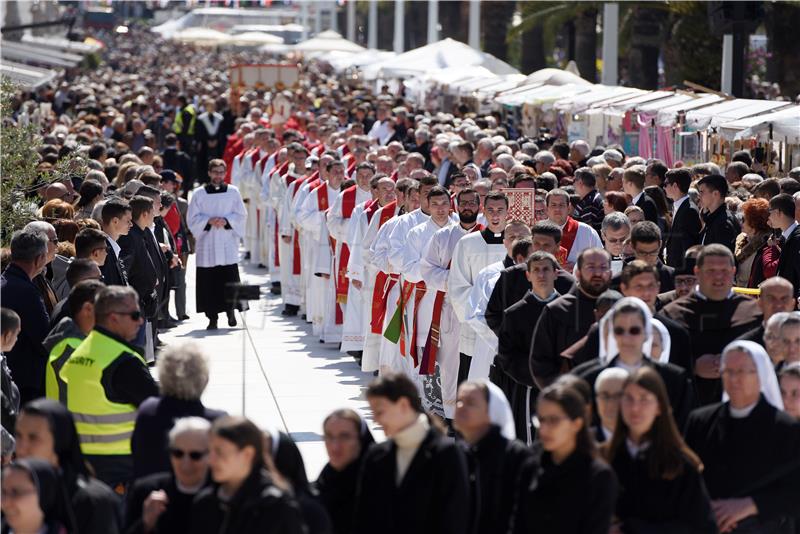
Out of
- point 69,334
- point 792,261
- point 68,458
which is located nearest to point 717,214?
point 792,261

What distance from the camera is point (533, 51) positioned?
44625 millimetres

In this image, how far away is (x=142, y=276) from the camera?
43.0 feet

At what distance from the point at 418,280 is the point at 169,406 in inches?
232

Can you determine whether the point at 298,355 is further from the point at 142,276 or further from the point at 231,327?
the point at 142,276

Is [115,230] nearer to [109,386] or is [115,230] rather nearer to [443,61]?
[109,386]

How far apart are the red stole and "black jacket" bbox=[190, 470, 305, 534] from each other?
6.46 m

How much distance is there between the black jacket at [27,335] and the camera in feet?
29.7

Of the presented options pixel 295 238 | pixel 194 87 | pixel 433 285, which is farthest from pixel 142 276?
pixel 194 87

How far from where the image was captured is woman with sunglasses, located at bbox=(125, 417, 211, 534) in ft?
19.6

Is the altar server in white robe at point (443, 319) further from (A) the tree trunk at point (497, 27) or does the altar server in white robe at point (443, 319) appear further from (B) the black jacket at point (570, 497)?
(A) the tree trunk at point (497, 27)

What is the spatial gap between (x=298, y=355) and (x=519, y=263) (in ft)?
19.6

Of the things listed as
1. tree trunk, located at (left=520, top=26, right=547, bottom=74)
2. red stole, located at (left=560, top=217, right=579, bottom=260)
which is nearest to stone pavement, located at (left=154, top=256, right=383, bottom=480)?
red stole, located at (left=560, top=217, right=579, bottom=260)

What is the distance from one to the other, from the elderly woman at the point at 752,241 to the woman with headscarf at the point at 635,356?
188 inches

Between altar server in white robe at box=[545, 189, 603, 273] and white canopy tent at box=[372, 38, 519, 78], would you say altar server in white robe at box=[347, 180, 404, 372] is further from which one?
white canopy tent at box=[372, 38, 519, 78]
